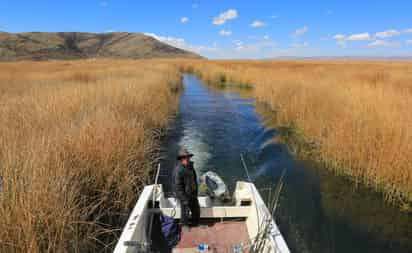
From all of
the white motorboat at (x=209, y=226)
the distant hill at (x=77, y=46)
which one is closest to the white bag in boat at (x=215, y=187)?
the white motorboat at (x=209, y=226)

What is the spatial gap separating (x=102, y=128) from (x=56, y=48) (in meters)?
128

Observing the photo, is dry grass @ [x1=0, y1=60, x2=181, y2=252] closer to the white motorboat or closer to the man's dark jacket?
the white motorboat

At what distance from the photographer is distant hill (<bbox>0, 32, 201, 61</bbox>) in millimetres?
94938

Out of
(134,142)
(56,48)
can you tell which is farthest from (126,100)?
(56,48)

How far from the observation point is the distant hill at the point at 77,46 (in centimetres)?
A: 9494

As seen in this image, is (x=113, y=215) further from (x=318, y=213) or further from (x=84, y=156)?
(x=318, y=213)

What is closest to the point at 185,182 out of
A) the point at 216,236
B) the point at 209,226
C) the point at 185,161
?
the point at 185,161

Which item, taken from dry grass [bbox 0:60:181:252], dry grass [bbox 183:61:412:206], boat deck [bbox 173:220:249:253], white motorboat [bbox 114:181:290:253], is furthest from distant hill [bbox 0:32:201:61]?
boat deck [bbox 173:220:249:253]

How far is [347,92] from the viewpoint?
9.46m

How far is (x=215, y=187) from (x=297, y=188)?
230 cm

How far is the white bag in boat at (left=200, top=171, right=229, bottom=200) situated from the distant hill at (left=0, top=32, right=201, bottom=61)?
97.1m

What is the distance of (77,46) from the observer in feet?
461

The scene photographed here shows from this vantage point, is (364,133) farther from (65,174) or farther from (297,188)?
(65,174)

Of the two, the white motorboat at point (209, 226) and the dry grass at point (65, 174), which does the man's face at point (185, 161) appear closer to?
the white motorboat at point (209, 226)
